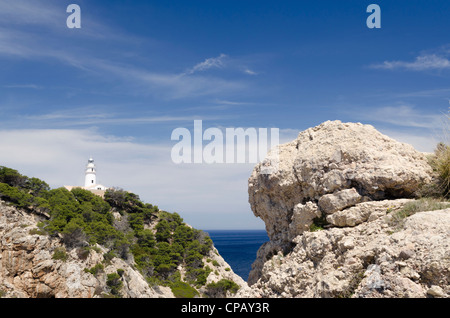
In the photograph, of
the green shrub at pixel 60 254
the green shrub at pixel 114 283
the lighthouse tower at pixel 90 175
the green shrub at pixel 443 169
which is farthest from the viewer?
the lighthouse tower at pixel 90 175

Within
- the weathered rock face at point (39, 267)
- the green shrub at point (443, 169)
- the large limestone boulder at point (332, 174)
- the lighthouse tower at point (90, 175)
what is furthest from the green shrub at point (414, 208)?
the lighthouse tower at point (90, 175)

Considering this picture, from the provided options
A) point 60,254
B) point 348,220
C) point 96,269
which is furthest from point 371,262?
point 96,269

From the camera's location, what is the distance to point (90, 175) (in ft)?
229

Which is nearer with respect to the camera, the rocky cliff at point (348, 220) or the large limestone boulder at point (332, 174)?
the rocky cliff at point (348, 220)

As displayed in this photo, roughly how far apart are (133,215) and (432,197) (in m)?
43.6

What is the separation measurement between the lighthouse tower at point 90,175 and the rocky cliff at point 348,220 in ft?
219

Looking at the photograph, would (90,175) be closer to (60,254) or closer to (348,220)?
(60,254)

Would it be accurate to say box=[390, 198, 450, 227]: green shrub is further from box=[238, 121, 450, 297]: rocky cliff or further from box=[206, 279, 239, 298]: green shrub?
box=[206, 279, 239, 298]: green shrub

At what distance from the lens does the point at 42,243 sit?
26188 millimetres

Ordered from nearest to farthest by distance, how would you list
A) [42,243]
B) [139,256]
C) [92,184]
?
1. [42,243]
2. [139,256]
3. [92,184]

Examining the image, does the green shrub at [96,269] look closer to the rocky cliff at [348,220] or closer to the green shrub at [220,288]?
the green shrub at [220,288]

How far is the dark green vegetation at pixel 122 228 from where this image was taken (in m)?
30.2
